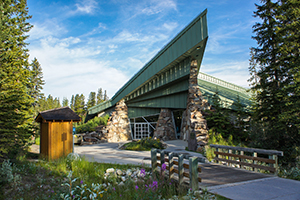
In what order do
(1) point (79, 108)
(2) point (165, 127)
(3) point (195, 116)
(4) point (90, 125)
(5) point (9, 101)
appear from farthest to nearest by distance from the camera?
(1) point (79, 108), (4) point (90, 125), (2) point (165, 127), (3) point (195, 116), (5) point (9, 101)

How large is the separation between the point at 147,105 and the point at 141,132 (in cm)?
344

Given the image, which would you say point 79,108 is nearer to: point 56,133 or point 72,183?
point 56,133

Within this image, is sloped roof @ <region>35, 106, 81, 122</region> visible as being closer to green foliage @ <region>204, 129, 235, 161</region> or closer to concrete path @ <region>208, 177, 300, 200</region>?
green foliage @ <region>204, 129, 235, 161</region>

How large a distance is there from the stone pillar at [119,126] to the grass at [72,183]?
13903 millimetres

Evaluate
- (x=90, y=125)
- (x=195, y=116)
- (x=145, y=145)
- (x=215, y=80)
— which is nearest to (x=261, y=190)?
(x=195, y=116)

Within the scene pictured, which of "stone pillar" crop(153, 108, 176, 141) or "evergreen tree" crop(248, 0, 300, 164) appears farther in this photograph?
"stone pillar" crop(153, 108, 176, 141)

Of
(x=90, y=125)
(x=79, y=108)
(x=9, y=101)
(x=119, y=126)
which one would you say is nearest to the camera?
(x=9, y=101)

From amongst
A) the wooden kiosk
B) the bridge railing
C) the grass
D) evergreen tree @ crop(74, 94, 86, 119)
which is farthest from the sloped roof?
evergreen tree @ crop(74, 94, 86, 119)

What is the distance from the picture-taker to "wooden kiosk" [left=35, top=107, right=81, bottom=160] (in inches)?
350

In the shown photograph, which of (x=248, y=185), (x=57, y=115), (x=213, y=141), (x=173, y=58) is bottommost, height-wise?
(x=248, y=185)

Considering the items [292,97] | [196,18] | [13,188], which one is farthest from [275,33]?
[13,188]

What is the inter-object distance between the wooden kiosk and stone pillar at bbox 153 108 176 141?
413 inches

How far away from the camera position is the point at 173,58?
605 inches

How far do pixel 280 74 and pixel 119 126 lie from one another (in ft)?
56.7
